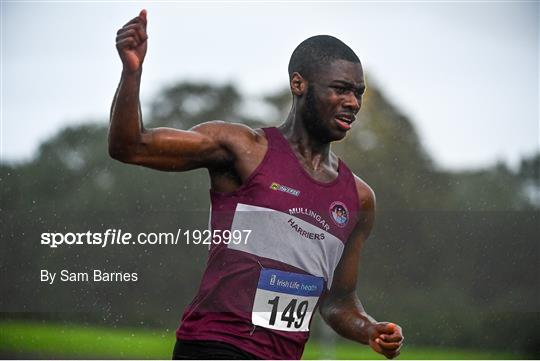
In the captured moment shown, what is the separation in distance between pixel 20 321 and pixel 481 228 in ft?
8.08

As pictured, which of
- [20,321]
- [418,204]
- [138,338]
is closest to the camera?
[20,321]

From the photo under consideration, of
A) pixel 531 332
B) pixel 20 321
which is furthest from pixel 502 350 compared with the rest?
pixel 20 321

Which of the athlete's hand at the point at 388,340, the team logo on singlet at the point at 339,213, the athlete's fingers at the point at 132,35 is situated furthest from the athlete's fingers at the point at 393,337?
the athlete's fingers at the point at 132,35

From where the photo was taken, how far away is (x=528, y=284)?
448 cm

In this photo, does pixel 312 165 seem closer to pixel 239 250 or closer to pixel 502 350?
pixel 239 250

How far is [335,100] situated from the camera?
12.1ft

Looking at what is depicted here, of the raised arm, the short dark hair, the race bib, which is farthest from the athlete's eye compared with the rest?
the race bib

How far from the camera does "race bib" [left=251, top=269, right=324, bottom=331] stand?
338cm

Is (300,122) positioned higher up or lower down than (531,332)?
higher up

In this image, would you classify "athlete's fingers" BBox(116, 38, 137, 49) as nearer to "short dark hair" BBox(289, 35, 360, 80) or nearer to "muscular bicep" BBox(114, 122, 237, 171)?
"muscular bicep" BBox(114, 122, 237, 171)

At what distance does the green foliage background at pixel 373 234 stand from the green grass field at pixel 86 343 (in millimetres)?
77

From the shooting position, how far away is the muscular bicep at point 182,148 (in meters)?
3.18

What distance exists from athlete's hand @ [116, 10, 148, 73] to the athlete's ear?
3.21 feet
